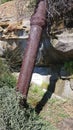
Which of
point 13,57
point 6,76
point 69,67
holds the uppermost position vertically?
point 13,57

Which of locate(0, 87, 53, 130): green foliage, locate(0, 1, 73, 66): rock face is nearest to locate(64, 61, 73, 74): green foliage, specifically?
locate(0, 1, 73, 66): rock face

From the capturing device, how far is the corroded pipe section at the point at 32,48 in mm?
5593

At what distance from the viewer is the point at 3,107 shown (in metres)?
4.93

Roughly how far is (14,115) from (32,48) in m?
1.32

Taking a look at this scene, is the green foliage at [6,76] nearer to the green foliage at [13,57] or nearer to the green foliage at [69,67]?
the green foliage at [13,57]

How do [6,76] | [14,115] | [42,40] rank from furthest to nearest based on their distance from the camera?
[6,76] < [42,40] < [14,115]

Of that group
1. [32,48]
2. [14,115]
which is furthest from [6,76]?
[14,115]

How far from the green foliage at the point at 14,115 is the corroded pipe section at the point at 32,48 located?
388mm

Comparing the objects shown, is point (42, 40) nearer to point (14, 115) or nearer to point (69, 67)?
point (69, 67)

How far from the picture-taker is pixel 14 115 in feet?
16.0

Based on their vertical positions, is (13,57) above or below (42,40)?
below

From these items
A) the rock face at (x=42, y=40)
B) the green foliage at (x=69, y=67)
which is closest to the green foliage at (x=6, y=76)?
the rock face at (x=42, y=40)

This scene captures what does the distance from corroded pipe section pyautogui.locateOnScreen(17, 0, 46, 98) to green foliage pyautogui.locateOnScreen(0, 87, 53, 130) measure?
0.39 metres

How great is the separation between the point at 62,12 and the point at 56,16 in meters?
0.13
